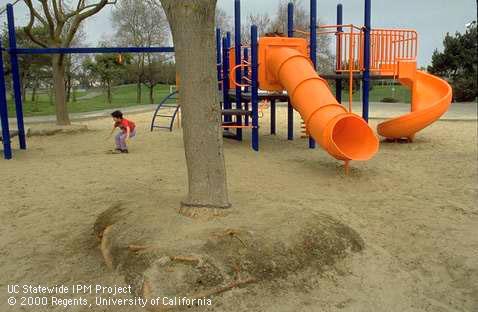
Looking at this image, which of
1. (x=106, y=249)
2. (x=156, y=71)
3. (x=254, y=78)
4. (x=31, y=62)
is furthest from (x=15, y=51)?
(x=156, y=71)

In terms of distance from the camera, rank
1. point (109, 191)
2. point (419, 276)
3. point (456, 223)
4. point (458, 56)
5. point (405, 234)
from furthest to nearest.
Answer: point (458, 56) → point (109, 191) → point (456, 223) → point (405, 234) → point (419, 276)

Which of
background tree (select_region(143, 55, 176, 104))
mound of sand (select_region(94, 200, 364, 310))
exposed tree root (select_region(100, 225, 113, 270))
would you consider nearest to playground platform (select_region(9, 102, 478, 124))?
background tree (select_region(143, 55, 176, 104))

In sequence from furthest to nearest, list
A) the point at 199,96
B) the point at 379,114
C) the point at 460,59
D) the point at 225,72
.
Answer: the point at 460,59 < the point at 379,114 < the point at 225,72 < the point at 199,96

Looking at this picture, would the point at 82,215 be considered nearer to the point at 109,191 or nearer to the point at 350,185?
the point at 109,191

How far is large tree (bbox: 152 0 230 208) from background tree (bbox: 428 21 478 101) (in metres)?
26.9

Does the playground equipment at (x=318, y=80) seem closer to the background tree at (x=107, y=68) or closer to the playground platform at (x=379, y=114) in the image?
the playground platform at (x=379, y=114)

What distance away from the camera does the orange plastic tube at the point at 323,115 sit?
23.9 feet

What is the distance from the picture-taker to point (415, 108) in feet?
38.1

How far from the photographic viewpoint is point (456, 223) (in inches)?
201

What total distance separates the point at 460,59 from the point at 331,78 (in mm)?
22848

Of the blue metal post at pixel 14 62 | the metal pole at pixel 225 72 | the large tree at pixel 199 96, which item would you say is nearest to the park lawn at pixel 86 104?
the blue metal post at pixel 14 62

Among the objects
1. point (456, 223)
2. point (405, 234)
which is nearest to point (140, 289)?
point (405, 234)

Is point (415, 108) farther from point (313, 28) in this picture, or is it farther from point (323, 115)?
point (323, 115)

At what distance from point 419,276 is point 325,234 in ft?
2.68
